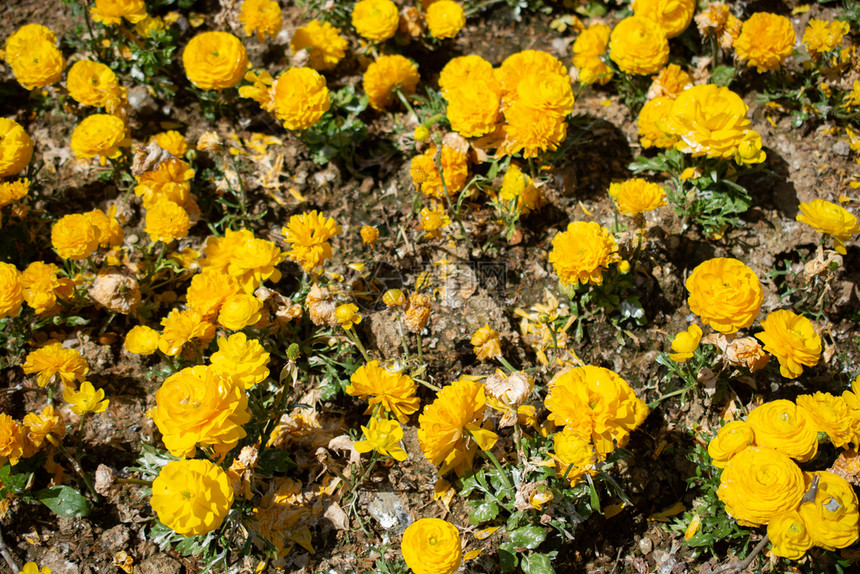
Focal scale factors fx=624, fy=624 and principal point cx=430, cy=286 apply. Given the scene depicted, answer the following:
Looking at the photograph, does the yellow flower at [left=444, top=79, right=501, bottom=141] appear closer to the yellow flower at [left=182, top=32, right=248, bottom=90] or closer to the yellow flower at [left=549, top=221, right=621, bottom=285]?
the yellow flower at [left=549, top=221, right=621, bottom=285]

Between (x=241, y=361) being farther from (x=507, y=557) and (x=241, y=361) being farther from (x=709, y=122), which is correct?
(x=709, y=122)

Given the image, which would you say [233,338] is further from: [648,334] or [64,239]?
[648,334]

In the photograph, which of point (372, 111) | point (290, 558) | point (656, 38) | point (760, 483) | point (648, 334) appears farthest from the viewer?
point (372, 111)

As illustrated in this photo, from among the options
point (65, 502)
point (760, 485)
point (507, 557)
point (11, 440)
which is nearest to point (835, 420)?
point (760, 485)

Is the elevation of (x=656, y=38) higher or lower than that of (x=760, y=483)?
higher

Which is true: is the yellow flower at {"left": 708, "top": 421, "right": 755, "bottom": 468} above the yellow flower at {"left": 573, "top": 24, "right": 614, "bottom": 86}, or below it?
below

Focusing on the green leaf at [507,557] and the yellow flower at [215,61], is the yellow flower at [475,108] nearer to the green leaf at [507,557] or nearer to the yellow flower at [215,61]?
the yellow flower at [215,61]

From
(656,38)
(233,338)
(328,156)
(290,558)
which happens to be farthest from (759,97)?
(290,558)

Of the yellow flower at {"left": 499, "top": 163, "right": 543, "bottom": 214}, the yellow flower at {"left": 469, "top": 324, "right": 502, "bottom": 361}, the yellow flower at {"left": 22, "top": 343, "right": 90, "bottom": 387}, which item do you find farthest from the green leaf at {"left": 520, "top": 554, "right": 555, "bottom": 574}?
the yellow flower at {"left": 22, "top": 343, "right": 90, "bottom": 387}
